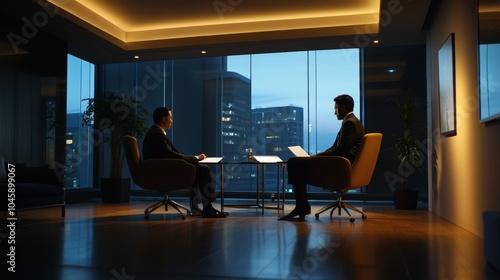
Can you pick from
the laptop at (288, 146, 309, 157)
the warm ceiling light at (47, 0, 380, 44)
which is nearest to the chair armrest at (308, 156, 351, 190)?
the laptop at (288, 146, 309, 157)

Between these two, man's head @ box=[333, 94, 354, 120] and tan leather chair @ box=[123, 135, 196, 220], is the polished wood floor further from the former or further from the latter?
man's head @ box=[333, 94, 354, 120]

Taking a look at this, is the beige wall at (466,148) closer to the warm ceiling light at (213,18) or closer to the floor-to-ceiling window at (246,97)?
the warm ceiling light at (213,18)

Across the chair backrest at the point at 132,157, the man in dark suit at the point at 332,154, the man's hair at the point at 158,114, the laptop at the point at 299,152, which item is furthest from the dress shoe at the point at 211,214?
the man's hair at the point at 158,114

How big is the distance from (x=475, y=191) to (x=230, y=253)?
2.25m

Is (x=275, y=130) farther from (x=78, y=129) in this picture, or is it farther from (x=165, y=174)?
(x=165, y=174)

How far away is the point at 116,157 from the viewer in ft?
26.5

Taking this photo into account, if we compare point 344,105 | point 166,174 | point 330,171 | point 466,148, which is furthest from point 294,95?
point 466,148

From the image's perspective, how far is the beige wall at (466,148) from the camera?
11.2 feet

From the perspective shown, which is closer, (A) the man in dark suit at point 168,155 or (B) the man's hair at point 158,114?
(A) the man in dark suit at point 168,155

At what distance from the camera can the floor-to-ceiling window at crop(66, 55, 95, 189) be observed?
→ 333 inches

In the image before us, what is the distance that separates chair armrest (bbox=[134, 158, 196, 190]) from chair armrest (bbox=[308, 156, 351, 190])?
53.1 inches

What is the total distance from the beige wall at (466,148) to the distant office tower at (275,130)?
3.48 metres

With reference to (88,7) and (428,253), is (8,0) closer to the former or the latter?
(88,7)

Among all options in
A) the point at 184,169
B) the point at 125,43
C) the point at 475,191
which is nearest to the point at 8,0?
the point at 125,43
